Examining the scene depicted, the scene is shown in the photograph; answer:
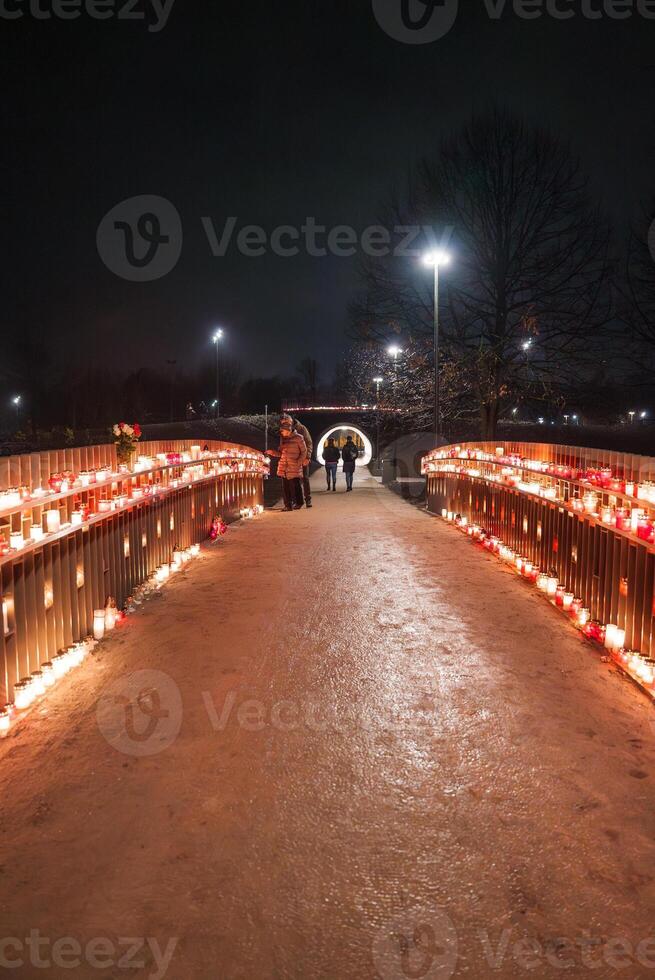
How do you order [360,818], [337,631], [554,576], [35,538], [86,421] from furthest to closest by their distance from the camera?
1. [86,421]
2. [554,576]
3. [337,631]
4. [35,538]
5. [360,818]

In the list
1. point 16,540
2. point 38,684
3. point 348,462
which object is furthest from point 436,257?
point 38,684

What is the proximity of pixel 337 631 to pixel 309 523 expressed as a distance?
24.4ft

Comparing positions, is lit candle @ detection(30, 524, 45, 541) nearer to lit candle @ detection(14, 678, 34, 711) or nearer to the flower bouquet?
lit candle @ detection(14, 678, 34, 711)

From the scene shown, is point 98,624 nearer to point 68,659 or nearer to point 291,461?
point 68,659

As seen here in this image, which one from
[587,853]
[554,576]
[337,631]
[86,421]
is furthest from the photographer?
[86,421]

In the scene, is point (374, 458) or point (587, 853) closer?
point (587, 853)

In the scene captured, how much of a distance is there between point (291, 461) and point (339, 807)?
1255cm

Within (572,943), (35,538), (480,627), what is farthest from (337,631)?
(572,943)

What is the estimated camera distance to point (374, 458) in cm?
4353

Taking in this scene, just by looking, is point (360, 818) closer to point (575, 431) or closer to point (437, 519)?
point (437, 519)

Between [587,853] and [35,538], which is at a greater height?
[35,538]

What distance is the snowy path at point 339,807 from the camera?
2.57 meters

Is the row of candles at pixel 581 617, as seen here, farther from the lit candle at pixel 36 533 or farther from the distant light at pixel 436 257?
the distant light at pixel 436 257

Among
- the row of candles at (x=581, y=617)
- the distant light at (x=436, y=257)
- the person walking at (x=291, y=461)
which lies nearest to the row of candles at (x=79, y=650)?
the row of candles at (x=581, y=617)
